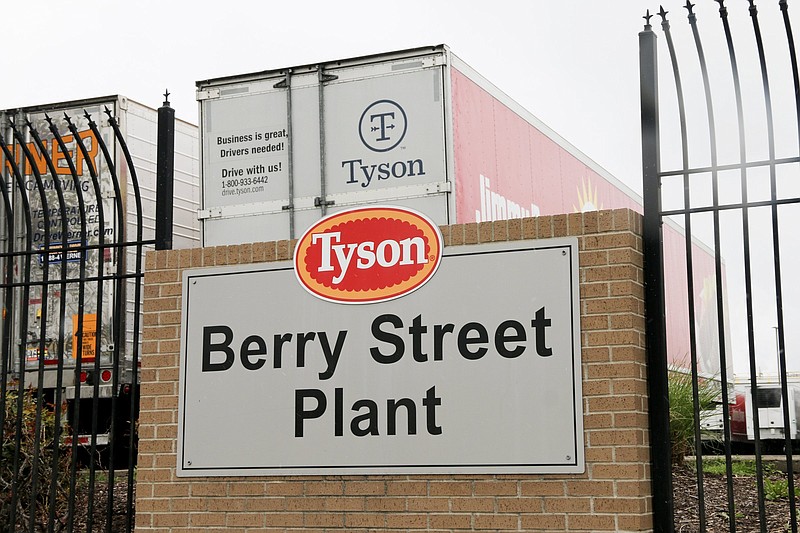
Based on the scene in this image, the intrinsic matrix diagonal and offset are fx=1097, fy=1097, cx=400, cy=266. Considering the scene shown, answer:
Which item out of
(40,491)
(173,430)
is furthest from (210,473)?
(40,491)

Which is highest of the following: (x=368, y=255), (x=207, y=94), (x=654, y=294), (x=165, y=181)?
(x=207, y=94)

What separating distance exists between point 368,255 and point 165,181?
139cm

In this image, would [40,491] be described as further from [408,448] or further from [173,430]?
[408,448]

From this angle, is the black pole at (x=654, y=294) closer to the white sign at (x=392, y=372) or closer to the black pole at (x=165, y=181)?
the white sign at (x=392, y=372)

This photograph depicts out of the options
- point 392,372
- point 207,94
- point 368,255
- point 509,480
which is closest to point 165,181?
point 368,255

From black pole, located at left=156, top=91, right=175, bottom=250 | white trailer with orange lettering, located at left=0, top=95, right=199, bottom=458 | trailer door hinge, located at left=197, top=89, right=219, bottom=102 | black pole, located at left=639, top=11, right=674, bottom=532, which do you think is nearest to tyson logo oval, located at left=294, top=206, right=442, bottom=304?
black pole, located at left=156, top=91, right=175, bottom=250

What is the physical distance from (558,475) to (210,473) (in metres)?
1.87

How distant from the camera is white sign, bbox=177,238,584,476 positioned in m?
5.22

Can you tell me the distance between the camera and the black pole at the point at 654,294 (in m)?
5.11

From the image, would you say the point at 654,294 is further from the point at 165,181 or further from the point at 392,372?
the point at 165,181

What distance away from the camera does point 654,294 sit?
5.24 m

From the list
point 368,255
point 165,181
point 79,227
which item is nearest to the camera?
point 368,255

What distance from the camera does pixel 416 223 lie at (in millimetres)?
5629

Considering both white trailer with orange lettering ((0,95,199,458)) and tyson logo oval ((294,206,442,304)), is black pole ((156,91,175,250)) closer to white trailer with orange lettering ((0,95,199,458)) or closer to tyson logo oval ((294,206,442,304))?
tyson logo oval ((294,206,442,304))
